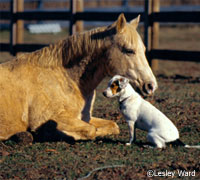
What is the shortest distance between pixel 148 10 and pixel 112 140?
6.12 metres

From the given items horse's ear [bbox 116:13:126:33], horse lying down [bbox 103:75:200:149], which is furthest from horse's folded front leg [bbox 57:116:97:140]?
horse's ear [bbox 116:13:126:33]

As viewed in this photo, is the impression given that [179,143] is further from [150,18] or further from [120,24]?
[150,18]

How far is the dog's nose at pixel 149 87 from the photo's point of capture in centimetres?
500

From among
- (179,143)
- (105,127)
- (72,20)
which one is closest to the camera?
(179,143)

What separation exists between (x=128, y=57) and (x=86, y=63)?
1.75ft

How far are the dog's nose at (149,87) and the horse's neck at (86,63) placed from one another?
22.4 inches

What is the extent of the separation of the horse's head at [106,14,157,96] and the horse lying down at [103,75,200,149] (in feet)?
0.68

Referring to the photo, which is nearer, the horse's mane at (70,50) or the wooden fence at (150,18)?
the horse's mane at (70,50)

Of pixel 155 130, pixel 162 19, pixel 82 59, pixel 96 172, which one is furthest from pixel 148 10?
pixel 96 172

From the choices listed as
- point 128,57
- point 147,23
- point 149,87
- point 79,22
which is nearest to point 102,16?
point 79,22

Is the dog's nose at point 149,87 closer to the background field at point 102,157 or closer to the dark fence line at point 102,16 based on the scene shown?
the background field at point 102,157

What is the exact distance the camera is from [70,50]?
534 cm

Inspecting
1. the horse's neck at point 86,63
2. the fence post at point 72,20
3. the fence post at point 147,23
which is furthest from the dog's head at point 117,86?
A: the fence post at point 72,20

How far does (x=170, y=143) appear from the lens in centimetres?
486
